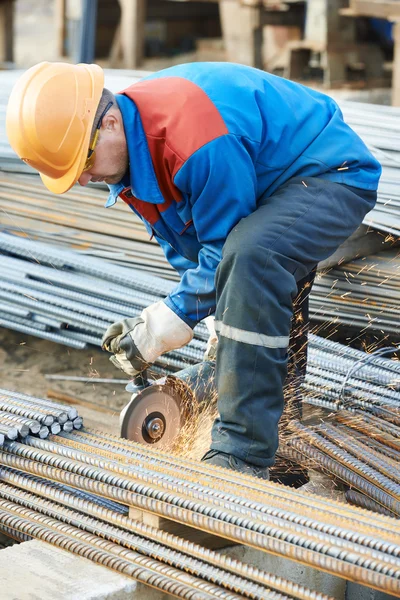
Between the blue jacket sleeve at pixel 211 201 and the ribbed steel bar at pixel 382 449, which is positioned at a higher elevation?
the blue jacket sleeve at pixel 211 201

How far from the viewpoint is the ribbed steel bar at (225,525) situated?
209 centimetres

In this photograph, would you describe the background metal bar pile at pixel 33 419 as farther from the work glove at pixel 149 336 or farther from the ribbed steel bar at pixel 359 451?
the ribbed steel bar at pixel 359 451

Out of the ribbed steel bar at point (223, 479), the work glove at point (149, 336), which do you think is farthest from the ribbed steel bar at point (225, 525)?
the work glove at point (149, 336)

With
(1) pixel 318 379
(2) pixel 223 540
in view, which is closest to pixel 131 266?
(1) pixel 318 379

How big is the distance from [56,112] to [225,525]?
1.41 m

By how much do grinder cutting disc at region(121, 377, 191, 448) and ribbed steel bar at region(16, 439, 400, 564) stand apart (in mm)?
415

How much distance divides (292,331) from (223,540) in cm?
107

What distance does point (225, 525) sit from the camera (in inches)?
91.9

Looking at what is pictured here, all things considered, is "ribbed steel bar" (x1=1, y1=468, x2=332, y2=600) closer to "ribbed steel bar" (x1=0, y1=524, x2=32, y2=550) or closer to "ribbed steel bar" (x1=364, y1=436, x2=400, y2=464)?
"ribbed steel bar" (x1=0, y1=524, x2=32, y2=550)

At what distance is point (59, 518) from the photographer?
2633 millimetres

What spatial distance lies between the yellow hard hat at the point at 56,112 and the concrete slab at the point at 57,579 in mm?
1220

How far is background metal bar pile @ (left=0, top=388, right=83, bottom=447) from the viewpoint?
2.83 metres

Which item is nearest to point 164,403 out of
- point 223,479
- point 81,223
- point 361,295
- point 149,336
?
point 149,336

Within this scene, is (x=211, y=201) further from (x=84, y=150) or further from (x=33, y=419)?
(x=33, y=419)
